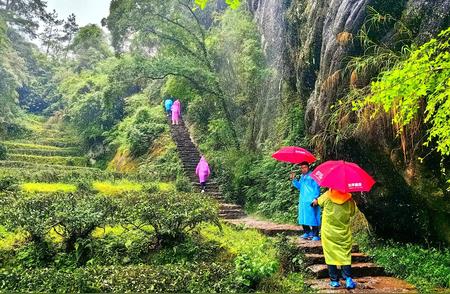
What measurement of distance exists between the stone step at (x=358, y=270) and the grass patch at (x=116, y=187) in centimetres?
798

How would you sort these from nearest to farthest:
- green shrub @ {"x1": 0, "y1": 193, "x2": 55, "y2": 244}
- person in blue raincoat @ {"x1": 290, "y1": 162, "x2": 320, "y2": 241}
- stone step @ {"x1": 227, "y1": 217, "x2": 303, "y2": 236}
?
green shrub @ {"x1": 0, "y1": 193, "x2": 55, "y2": 244} → person in blue raincoat @ {"x1": 290, "y1": 162, "x2": 320, "y2": 241} → stone step @ {"x1": 227, "y1": 217, "x2": 303, "y2": 236}

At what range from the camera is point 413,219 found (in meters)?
7.96

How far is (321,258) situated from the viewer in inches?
307

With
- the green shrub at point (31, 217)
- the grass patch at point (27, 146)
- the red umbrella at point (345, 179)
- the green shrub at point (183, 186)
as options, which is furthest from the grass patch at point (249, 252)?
the grass patch at point (27, 146)

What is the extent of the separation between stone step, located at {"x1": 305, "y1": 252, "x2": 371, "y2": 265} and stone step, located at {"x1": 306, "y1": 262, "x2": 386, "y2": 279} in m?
0.12

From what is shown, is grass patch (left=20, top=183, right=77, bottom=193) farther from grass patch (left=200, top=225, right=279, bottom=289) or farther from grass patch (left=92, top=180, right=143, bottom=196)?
grass patch (left=200, top=225, right=279, bottom=289)

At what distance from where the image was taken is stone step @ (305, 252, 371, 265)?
7.68 m

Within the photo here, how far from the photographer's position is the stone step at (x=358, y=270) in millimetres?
7340

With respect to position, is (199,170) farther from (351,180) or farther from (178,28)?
(351,180)

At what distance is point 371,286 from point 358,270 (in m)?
0.74

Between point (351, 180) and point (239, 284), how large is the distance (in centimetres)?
234

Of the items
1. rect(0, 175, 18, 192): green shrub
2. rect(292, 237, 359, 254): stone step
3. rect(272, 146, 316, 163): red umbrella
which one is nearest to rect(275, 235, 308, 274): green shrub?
rect(292, 237, 359, 254): stone step

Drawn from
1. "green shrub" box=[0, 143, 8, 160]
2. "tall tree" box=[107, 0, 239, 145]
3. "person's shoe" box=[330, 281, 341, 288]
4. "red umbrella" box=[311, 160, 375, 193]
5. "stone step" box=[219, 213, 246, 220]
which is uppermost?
"tall tree" box=[107, 0, 239, 145]

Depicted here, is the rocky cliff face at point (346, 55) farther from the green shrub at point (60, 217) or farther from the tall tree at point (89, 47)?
the tall tree at point (89, 47)
